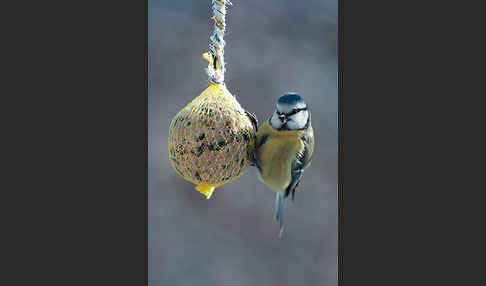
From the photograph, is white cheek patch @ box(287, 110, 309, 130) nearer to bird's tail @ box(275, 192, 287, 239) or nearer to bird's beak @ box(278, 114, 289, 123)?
bird's beak @ box(278, 114, 289, 123)

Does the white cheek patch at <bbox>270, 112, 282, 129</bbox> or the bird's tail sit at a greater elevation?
the white cheek patch at <bbox>270, 112, 282, 129</bbox>

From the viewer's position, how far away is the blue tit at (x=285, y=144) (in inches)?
61.9

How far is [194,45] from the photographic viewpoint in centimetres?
399

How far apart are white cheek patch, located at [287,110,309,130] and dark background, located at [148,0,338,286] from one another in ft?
7.22

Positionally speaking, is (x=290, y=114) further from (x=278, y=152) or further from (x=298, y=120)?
(x=278, y=152)

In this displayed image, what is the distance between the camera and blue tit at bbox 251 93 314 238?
157cm

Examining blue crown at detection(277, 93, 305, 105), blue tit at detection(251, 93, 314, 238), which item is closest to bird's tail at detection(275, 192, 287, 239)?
blue tit at detection(251, 93, 314, 238)

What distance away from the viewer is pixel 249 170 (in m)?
3.87

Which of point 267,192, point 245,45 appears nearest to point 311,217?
point 267,192

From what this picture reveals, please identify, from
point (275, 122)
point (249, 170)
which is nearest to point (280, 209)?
point (275, 122)

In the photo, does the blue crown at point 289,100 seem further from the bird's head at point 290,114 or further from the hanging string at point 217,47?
the hanging string at point 217,47
